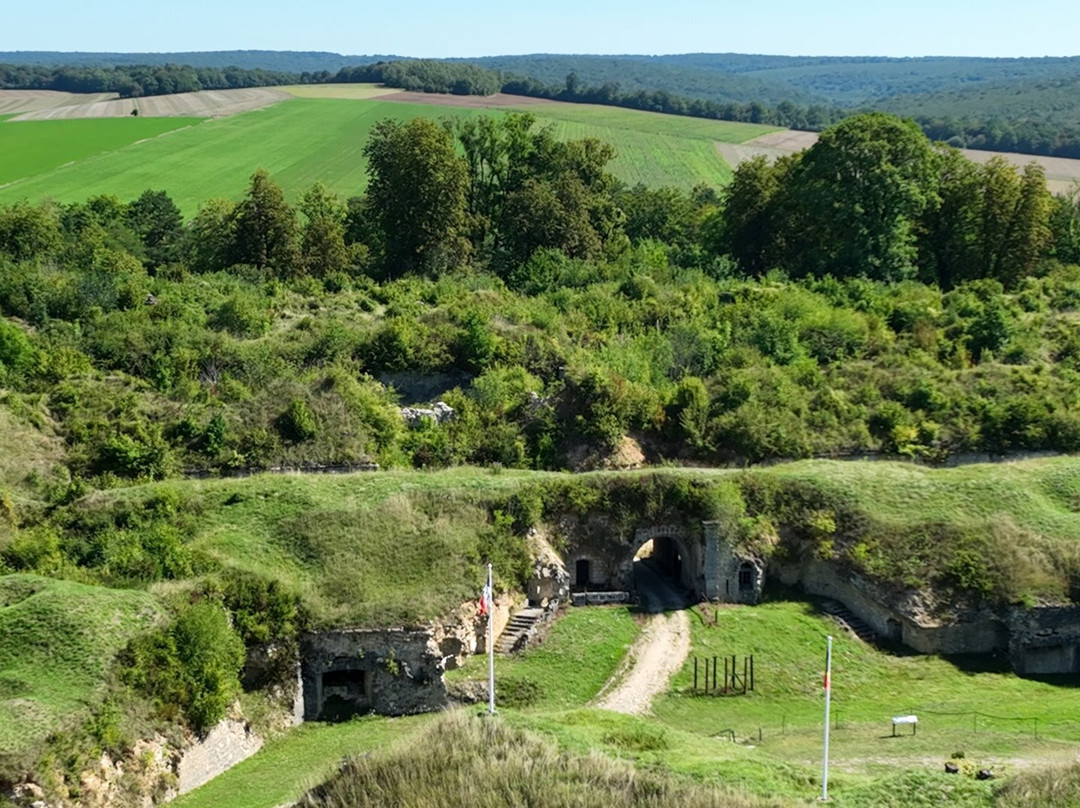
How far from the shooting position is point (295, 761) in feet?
82.0

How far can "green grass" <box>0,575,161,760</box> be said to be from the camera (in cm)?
2203

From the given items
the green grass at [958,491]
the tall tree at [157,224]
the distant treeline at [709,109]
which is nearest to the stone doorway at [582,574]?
the green grass at [958,491]

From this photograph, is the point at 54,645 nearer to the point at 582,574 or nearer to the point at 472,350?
the point at 582,574

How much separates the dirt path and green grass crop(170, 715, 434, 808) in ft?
15.5

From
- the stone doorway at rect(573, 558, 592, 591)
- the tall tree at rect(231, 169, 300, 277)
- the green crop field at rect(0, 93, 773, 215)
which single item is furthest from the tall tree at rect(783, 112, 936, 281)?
the green crop field at rect(0, 93, 773, 215)

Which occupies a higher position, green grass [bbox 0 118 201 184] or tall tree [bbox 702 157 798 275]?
green grass [bbox 0 118 201 184]

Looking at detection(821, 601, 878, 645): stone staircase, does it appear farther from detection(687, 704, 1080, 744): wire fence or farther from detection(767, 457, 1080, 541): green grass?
detection(687, 704, 1080, 744): wire fence

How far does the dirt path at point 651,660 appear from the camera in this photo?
27.7 metres

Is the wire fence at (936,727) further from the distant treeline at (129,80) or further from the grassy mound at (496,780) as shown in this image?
the distant treeline at (129,80)

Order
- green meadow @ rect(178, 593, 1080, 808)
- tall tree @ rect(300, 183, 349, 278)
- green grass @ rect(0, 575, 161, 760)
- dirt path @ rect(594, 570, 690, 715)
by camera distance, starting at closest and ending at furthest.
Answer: green meadow @ rect(178, 593, 1080, 808) < green grass @ rect(0, 575, 161, 760) < dirt path @ rect(594, 570, 690, 715) < tall tree @ rect(300, 183, 349, 278)

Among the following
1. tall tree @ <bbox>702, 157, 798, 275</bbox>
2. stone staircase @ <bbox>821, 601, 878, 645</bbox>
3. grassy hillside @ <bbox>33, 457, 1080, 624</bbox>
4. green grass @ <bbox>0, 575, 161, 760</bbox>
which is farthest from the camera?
tall tree @ <bbox>702, 157, 798, 275</bbox>

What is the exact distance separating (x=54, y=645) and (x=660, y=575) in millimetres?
17596

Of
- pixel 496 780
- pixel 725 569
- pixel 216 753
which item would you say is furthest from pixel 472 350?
pixel 496 780

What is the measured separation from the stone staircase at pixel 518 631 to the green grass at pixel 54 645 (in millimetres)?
8782
